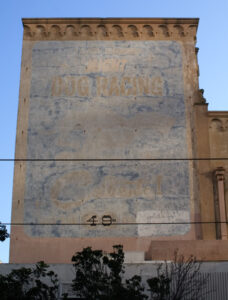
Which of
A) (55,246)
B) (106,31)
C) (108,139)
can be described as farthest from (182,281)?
(106,31)

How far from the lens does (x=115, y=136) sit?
29.5 m

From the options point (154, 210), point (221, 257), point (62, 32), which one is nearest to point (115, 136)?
point (154, 210)

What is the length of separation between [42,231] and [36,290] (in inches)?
478

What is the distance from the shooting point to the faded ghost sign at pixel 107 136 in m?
28.1

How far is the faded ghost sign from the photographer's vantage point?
28078 millimetres

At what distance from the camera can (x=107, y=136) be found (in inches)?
1162

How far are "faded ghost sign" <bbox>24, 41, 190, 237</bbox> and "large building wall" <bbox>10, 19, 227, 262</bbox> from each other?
0.16 ft

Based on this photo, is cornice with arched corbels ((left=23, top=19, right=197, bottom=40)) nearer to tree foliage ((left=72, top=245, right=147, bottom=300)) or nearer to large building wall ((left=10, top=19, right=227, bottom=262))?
large building wall ((left=10, top=19, right=227, bottom=262))

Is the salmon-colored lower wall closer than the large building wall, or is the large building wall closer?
the salmon-colored lower wall

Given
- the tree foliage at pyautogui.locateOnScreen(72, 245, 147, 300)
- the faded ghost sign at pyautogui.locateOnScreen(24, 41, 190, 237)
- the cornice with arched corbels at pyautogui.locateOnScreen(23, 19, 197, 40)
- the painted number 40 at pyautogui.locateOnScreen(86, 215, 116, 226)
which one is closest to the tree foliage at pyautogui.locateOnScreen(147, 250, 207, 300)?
the tree foliage at pyautogui.locateOnScreen(72, 245, 147, 300)

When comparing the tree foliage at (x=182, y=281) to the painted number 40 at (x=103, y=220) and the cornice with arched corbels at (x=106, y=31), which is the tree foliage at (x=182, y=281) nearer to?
the painted number 40 at (x=103, y=220)

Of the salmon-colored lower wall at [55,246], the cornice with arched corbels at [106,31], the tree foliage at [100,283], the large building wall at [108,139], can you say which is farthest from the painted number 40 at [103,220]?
the tree foliage at [100,283]

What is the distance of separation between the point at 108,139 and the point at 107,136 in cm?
16

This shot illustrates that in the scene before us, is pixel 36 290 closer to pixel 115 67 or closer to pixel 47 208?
pixel 47 208
